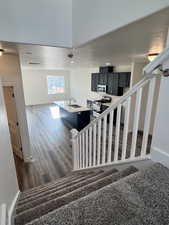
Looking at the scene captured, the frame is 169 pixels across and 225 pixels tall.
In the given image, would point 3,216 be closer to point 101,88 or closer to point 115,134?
point 115,134

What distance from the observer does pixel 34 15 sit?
5.82 ft

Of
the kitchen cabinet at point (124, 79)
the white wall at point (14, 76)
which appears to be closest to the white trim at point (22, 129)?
the white wall at point (14, 76)

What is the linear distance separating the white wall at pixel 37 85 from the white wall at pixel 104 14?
846 centimetres

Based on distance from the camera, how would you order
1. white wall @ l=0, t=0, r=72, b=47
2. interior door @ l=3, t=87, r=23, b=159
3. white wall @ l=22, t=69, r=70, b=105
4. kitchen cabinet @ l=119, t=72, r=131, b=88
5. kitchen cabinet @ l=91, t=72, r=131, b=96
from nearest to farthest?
white wall @ l=0, t=0, r=72, b=47, interior door @ l=3, t=87, r=23, b=159, kitchen cabinet @ l=119, t=72, r=131, b=88, kitchen cabinet @ l=91, t=72, r=131, b=96, white wall @ l=22, t=69, r=70, b=105

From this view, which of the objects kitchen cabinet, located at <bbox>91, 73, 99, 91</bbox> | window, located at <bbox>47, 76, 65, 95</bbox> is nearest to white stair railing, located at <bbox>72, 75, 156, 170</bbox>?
kitchen cabinet, located at <bbox>91, 73, 99, 91</bbox>

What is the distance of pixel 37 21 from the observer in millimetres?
1802

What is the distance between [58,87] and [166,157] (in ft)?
34.2

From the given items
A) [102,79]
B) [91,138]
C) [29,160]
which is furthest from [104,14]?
[102,79]

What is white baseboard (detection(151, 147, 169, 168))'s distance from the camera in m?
1.14

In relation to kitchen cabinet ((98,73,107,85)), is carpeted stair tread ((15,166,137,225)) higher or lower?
lower

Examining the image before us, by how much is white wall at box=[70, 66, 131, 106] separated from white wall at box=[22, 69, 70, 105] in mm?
1195

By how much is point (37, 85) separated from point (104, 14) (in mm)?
9260

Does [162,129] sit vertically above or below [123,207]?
above

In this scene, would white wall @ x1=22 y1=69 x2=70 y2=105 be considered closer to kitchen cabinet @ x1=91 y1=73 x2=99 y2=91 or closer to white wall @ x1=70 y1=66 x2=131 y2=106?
white wall @ x1=70 y1=66 x2=131 y2=106
